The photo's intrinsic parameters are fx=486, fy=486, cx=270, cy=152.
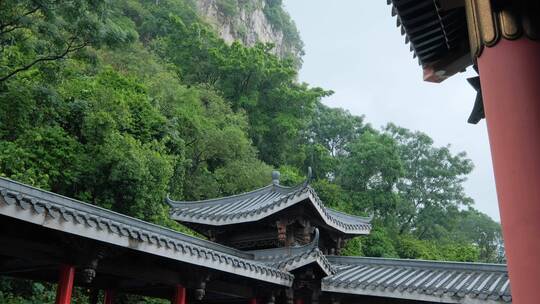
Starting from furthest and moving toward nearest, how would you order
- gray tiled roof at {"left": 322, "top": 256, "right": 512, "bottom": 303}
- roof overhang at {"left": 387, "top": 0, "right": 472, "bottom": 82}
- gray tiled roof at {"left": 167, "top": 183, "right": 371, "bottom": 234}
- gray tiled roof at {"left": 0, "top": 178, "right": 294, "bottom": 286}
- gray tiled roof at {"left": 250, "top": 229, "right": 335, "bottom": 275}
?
gray tiled roof at {"left": 167, "top": 183, "right": 371, "bottom": 234}
gray tiled roof at {"left": 250, "top": 229, "right": 335, "bottom": 275}
gray tiled roof at {"left": 322, "top": 256, "right": 512, "bottom": 303}
gray tiled roof at {"left": 0, "top": 178, "right": 294, "bottom": 286}
roof overhang at {"left": 387, "top": 0, "right": 472, "bottom": 82}

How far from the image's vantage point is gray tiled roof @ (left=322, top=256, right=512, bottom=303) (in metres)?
9.46

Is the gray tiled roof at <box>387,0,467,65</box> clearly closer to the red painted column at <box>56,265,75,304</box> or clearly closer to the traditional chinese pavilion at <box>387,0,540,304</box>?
the traditional chinese pavilion at <box>387,0,540,304</box>

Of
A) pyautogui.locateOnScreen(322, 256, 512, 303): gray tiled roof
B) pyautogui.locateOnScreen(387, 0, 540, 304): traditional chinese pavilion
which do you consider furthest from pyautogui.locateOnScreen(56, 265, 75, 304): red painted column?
pyautogui.locateOnScreen(387, 0, 540, 304): traditional chinese pavilion

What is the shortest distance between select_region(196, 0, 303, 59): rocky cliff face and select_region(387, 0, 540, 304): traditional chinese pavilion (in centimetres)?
4450

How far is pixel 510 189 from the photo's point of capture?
2283mm

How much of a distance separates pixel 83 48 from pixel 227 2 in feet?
135

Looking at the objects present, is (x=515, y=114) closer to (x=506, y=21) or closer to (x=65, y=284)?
(x=506, y=21)

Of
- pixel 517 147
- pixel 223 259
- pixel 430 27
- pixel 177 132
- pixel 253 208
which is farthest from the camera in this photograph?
pixel 177 132

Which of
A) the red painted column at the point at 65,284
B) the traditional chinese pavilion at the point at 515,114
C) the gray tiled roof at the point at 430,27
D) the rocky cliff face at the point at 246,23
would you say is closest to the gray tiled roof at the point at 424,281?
the red painted column at the point at 65,284

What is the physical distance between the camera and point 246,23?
54188 millimetres

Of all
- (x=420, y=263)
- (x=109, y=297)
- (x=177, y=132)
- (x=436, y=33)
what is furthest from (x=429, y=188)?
(x=436, y=33)

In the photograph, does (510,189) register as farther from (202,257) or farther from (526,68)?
(202,257)

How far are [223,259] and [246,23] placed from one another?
158 ft

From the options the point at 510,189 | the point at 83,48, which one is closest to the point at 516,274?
the point at 510,189
